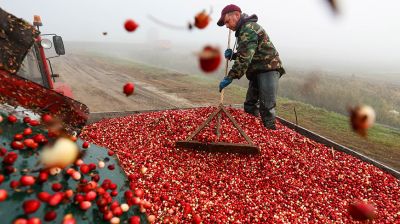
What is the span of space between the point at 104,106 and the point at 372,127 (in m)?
10.5

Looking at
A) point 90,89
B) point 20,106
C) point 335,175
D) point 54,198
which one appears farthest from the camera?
point 90,89

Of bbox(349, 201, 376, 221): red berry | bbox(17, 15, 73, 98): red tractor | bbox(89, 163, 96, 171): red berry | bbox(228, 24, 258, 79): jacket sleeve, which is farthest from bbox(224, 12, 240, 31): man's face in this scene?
bbox(89, 163, 96, 171): red berry

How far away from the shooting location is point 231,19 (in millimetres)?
5984

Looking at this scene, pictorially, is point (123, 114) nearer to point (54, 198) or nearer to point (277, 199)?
point (277, 199)

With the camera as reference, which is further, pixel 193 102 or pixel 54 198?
pixel 193 102

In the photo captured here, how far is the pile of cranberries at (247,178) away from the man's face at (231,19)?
201 cm

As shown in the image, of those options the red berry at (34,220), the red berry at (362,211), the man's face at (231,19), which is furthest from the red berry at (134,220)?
the man's face at (231,19)

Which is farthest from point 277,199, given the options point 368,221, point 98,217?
point 98,217

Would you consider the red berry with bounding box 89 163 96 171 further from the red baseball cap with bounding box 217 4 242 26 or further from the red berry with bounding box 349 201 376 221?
the red baseball cap with bounding box 217 4 242 26

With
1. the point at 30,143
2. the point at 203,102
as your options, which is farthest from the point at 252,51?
the point at 203,102

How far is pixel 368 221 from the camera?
13.8 feet

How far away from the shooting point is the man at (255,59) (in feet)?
18.9

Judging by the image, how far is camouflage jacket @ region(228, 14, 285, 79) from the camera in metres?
5.75

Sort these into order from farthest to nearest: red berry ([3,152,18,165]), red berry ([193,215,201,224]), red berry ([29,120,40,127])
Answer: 1. red berry ([193,215,201,224])
2. red berry ([29,120,40,127])
3. red berry ([3,152,18,165])
